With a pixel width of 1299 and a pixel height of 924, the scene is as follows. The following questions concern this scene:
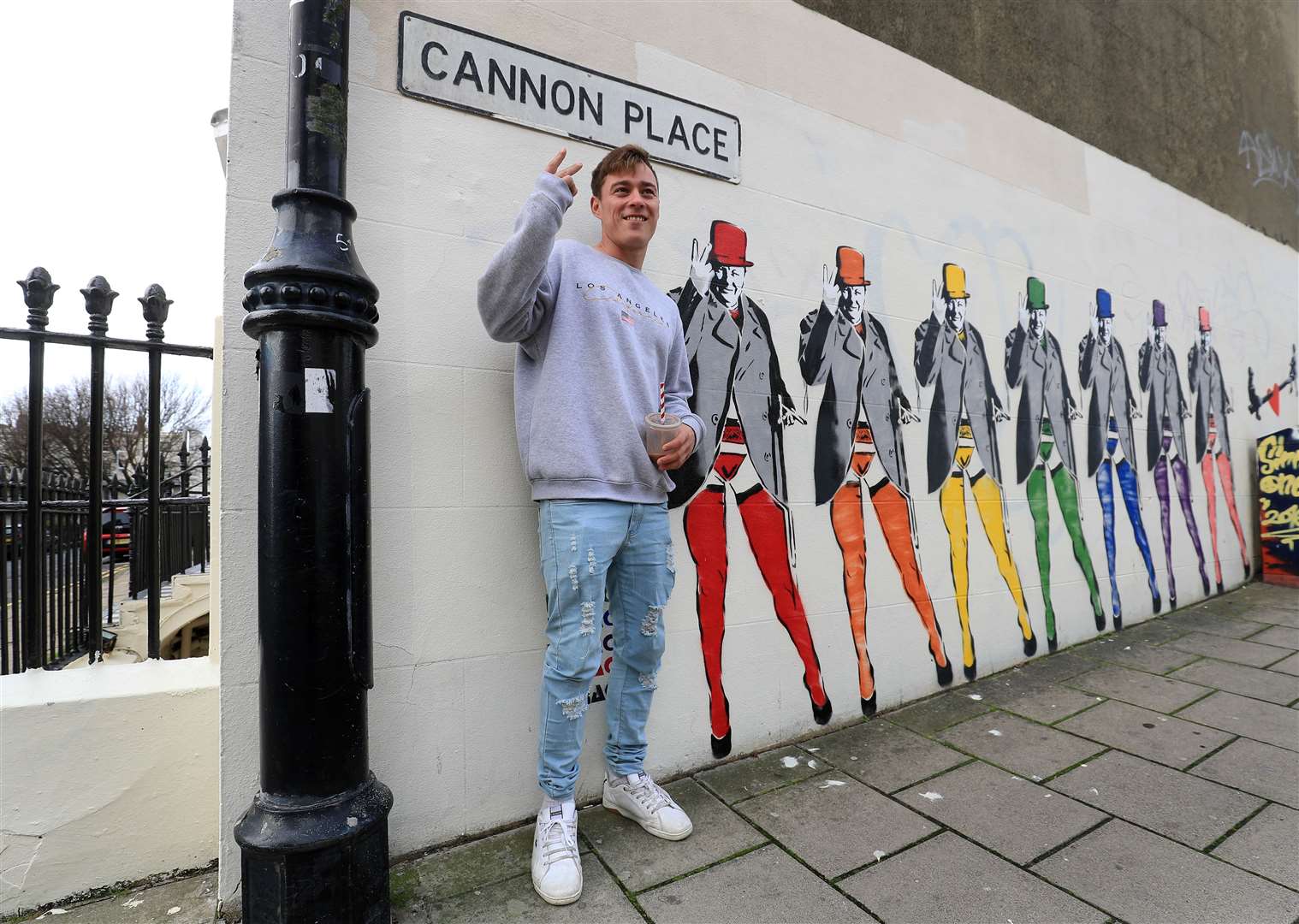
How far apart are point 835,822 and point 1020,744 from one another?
1040 millimetres

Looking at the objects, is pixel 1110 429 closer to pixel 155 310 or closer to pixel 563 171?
pixel 563 171

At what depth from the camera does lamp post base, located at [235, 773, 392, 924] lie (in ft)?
4.61

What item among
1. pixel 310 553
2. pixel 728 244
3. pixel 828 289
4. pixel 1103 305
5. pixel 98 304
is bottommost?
pixel 310 553

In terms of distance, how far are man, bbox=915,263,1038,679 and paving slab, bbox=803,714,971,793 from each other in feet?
2.67

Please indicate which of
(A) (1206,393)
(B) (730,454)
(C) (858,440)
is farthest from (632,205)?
→ (A) (1206,393)

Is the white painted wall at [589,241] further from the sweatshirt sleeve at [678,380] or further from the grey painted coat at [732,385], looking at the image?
the sweatshirt sleeve at [678,380]

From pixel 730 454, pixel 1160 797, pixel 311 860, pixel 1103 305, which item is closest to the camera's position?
pixel 311 860

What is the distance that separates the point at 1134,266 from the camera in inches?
180

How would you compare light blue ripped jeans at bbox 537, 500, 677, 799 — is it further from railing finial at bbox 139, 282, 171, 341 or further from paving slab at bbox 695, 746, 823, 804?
railing finial at bbox 139, 282, 171, 341

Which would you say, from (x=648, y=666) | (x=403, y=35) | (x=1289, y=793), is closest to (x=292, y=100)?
(x=403, y=35)

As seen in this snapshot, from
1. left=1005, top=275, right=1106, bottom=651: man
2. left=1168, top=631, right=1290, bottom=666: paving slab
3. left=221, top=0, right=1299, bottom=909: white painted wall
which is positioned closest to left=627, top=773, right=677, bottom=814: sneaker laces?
left=221, top=0, right=1299, bottom=909: white painted wall

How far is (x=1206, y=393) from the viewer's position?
207 inches

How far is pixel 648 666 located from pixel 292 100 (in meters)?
1.78

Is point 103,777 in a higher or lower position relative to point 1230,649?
higher
